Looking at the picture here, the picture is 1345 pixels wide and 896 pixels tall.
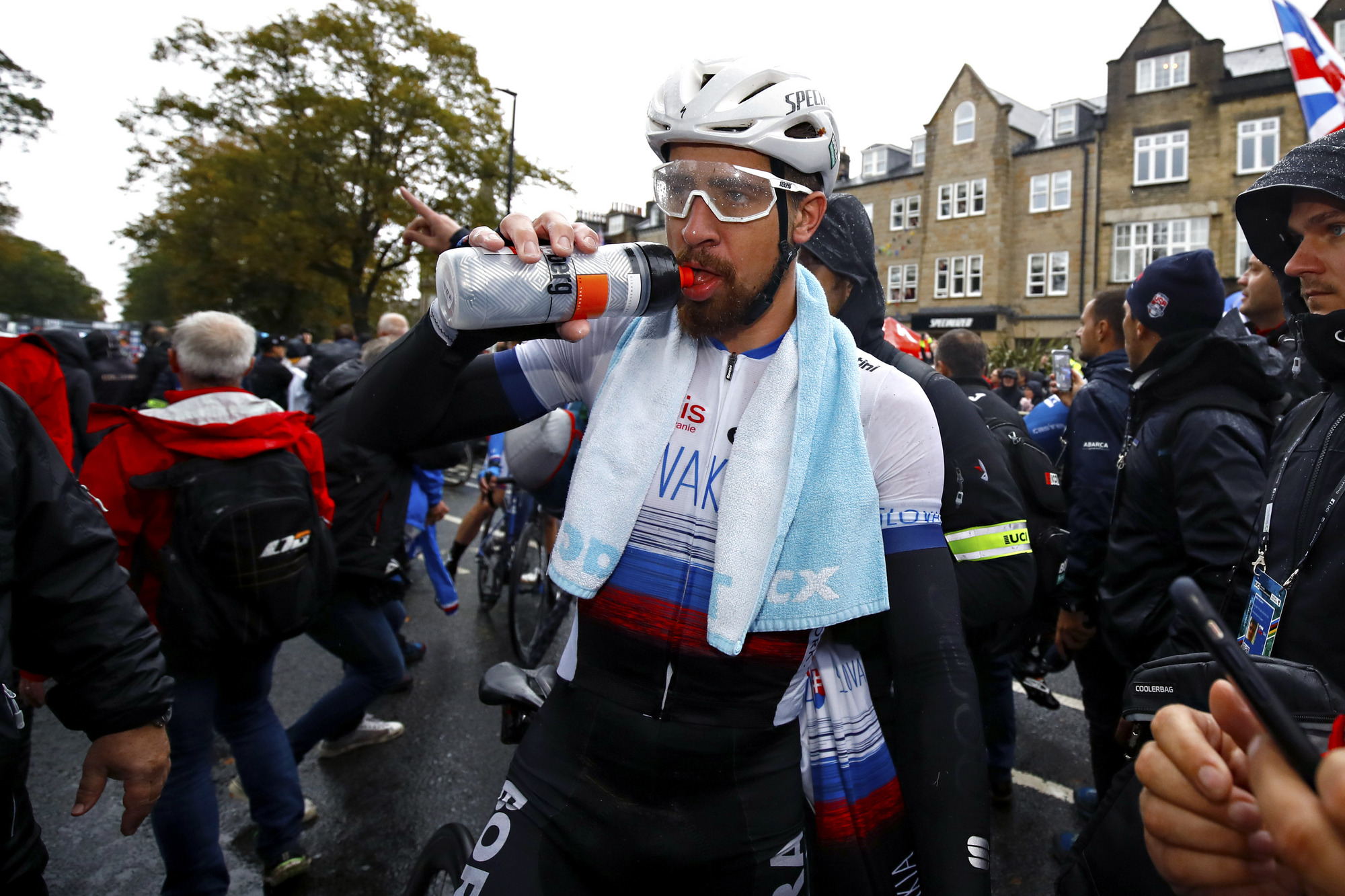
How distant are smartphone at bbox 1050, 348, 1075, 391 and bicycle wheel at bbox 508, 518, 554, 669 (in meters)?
4.28

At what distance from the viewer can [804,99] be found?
161 centimetres

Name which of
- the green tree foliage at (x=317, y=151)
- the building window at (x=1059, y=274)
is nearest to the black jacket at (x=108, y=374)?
the green tree foliage at (x=317, y=151)

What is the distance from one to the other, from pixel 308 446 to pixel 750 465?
2181mm

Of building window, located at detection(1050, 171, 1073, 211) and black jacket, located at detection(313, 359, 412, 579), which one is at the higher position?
building window, located at detection(1050, 171, 1073, 211)

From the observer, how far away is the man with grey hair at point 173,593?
2.54 meters

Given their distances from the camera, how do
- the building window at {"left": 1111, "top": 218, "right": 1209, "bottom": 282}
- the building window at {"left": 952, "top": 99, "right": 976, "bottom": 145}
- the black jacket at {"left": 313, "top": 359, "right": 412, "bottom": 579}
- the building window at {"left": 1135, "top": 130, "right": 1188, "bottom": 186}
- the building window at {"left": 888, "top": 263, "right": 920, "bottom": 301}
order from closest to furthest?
the black jacket at {"left": 313, "top": 359, "right": 412, "bottom": 579} → the building window at {"left": 1111, "top": 218, "right": 1209, "bottom": 282} → the building window at {"left": 1135, "top": 130, "right": 1188, "bottom": 186} → the building window at {"left": 952, "top": 99, "right": 976, "bottom": 145} → the building window at {"left": 888, "top": 263, "right": 920, "bottom": 301}

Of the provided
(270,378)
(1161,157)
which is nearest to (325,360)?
(270,378)

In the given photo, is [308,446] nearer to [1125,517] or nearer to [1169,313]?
[1125,517]

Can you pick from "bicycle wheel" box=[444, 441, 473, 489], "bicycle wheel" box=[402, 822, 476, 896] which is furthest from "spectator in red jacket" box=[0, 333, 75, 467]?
"bicycle wheel" box=[444, 441, 473, 489]

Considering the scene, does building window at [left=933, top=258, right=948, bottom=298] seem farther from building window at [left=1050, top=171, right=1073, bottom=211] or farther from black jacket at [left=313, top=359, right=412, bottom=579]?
black jacket at [left=313, top=359, right=412, bottom=579]

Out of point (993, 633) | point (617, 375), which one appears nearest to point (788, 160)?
point (617, 375)

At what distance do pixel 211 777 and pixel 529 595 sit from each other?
316cm

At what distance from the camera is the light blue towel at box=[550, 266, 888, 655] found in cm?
141

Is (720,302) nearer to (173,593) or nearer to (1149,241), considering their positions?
(173,593)
